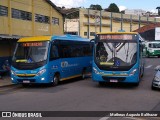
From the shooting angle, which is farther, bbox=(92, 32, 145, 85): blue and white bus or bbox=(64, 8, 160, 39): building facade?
bbox=(64, 8, 160, 39): building facade

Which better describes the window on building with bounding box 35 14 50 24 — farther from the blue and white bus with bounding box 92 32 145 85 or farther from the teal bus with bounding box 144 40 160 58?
the teal bus with bounding box 144 40 160 58

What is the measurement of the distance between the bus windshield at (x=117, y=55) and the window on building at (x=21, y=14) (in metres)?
10.9

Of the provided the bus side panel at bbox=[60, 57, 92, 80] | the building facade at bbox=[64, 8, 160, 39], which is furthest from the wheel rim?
the building facade at bbox=[64, 8, 160, 39]

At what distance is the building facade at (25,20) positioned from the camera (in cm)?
2456

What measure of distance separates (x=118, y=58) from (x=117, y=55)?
16 cm

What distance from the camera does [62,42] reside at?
1972 cm

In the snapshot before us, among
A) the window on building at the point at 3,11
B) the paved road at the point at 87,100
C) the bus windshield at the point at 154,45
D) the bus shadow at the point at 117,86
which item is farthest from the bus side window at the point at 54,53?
the bus windshield at the point at 154,45

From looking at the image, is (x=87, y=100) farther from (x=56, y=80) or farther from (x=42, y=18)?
(x=42, y=18)

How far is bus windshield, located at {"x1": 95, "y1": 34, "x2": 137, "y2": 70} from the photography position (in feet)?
56.0

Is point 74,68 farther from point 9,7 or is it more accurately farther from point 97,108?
point 97,108

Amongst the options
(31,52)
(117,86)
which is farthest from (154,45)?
(31,52)

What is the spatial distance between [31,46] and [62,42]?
2.33 m

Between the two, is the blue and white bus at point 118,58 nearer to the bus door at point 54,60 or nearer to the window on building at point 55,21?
the bus door at point 54,60

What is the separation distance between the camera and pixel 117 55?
17156mm
